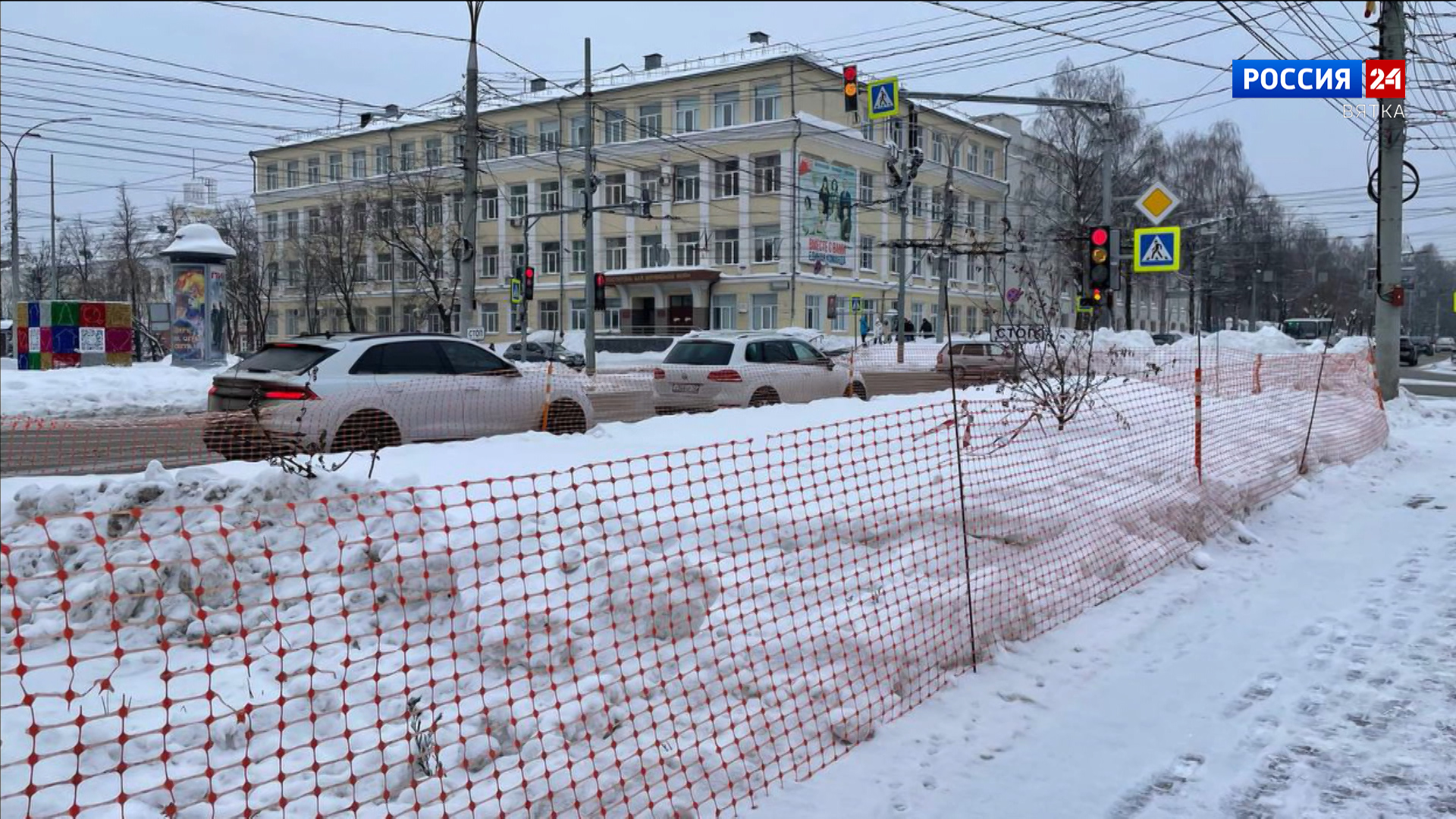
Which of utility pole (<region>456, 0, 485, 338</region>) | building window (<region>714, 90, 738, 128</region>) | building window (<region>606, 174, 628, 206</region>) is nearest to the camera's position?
utility pole (<region>456, 0, 485, 338</region>)

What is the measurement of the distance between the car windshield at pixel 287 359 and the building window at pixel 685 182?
140 ft

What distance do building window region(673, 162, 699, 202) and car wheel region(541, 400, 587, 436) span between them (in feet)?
134

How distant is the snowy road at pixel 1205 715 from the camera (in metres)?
3.70

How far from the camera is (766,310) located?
49531 millimetres

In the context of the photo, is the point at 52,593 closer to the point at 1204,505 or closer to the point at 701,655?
the point at 701,655

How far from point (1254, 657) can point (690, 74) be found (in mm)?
49301

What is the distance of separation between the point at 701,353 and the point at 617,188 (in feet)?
135

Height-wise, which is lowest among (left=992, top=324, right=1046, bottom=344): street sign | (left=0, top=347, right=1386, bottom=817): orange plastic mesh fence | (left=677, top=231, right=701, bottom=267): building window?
(left=0, top=347, right=1386, bottom=817): orange plastic mesh fence

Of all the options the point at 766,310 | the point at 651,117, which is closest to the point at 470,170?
the point at 766,310

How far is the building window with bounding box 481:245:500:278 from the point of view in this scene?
58.8m

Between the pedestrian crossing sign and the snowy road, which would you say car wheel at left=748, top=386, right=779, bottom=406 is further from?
the snowy road

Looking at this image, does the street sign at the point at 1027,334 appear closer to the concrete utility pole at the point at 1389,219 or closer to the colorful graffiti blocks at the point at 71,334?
the concrete utility pole at the point at 1389,219

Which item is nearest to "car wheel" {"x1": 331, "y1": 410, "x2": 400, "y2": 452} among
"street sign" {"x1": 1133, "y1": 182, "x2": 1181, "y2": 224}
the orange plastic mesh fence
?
the orange plastic mesh fence

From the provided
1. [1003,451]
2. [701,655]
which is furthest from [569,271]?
[701,655]
